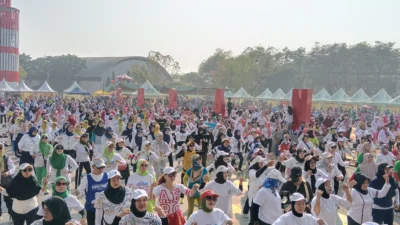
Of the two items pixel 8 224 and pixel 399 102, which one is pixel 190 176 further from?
pixel 399 102

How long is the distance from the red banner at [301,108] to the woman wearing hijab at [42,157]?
11.7m

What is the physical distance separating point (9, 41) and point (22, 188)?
61254mm

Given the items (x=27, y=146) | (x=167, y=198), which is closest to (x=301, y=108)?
(x=27, y=146)

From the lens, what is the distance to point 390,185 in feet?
23.9

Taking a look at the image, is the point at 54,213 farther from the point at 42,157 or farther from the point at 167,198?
the point at 42,157

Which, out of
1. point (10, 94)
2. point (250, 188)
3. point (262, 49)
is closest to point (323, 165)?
point (250, 188)

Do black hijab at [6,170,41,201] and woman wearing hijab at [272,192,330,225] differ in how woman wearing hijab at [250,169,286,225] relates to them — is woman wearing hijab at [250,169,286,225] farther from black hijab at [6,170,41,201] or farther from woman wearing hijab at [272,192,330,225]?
black hijab at [6,170,41,201]

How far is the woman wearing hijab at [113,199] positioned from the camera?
215 inches

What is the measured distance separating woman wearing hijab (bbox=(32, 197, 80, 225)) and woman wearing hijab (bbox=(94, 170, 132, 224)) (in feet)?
3.06

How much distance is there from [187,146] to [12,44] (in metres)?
58.7

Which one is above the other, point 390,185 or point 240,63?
point 240,63

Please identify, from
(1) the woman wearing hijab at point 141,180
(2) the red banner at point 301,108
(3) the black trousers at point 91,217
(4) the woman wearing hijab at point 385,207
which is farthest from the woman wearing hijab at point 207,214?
(2) the red banner at point 301,108

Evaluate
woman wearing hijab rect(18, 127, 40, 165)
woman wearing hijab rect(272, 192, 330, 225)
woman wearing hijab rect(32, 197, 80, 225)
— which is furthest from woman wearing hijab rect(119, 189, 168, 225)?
woman wearing hijab rect(18, 127, 40, 165)

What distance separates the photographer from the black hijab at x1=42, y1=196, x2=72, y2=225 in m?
4.44
